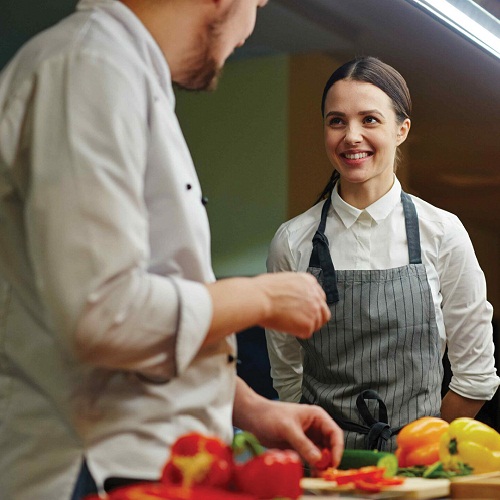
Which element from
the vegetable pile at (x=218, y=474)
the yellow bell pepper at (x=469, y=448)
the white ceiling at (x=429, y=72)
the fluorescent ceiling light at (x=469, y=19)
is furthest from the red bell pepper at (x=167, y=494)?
the white ceiling at (x=429, y=72)

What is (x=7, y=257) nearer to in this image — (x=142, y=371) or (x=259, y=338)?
(x=142, y=371)

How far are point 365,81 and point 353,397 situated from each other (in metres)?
0.79

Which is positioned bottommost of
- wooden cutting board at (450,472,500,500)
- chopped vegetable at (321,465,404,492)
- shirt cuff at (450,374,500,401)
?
shirt cuff at (450,374,500,401)

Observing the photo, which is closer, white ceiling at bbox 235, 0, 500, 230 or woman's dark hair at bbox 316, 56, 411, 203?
woman's dark hair at bbox 316, 56, 411, 203

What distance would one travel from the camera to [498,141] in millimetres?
4906

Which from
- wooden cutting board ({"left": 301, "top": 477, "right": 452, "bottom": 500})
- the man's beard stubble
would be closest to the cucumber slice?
wooden cutting board ({"left": 301, "top": 477, "right": 452, "bottom": 500})

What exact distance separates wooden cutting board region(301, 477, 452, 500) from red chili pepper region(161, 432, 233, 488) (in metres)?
0.33

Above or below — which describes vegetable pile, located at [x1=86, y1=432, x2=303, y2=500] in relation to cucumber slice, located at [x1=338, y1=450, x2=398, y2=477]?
above

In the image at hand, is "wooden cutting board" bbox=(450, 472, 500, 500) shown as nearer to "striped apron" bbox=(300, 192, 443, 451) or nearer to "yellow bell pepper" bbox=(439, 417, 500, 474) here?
"yellow bell pepper" bbox=(439, 417, 500, 474)

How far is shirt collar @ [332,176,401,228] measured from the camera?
2.23 m

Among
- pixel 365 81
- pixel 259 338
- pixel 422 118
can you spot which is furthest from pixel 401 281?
pixel 422 118

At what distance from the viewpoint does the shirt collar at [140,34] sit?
41.0 inches

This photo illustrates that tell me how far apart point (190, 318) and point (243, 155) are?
12.4 ft

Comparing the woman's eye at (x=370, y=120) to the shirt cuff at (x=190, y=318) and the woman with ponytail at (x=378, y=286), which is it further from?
the shirt cuff at (x=190, y=318)
